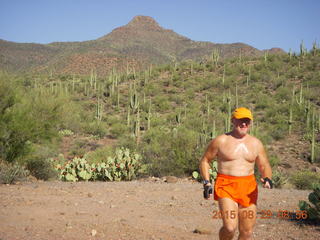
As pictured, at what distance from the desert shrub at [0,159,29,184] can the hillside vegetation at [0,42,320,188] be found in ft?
0.11

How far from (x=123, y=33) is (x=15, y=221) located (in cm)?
10663

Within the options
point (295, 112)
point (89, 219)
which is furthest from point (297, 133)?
point (89, 219)

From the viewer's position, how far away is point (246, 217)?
371 centimetres

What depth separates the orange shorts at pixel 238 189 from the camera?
3.70 metres

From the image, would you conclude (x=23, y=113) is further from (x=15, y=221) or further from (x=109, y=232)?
(x=109, y=232)

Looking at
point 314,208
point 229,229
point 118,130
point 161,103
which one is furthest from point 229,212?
point 161,103

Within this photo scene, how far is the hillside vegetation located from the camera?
10906 mm

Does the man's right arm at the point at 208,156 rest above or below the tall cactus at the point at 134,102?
below

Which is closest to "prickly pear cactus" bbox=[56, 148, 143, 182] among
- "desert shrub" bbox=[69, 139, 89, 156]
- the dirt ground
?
the dirt ground

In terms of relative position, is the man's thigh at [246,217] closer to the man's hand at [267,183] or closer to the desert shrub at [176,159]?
the man's hand at [267,183]

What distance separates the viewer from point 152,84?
35594 mm

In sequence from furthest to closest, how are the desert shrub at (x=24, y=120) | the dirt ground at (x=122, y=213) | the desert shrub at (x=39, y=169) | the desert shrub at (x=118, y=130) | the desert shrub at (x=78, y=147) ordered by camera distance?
the desert shrub at (x=118, y=130)
the desert shrub at (x=78, y=147)
the desert shrub at (x=39, y=169)
the desert shrub at (x=24, y=120)
the dirt ground at (x=122, y=213)

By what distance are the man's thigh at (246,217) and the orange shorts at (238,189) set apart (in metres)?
0.05

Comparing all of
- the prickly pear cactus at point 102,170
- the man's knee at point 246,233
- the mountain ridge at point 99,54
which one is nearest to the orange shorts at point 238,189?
the man's knee at point 246,233
